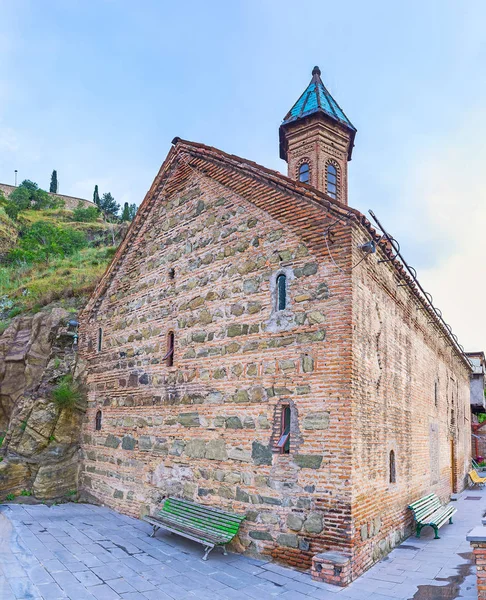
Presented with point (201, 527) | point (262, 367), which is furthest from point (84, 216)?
point (201, 527)

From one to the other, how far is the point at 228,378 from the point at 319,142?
856cm

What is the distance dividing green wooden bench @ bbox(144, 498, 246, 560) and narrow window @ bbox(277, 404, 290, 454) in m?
1.29

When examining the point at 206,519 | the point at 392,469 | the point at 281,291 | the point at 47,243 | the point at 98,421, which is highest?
the point at 47,243

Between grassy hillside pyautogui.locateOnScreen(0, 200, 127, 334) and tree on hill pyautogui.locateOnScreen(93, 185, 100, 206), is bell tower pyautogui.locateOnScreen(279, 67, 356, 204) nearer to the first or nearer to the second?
grassy hillside pyautogui.locateOnScreen(0, 200, 127, 334)

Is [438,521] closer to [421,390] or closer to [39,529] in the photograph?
[421,390]

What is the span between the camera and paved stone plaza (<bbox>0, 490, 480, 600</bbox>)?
232 inches

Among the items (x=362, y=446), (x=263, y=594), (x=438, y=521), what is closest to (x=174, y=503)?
(x=263, y=594)

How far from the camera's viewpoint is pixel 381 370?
8055mm

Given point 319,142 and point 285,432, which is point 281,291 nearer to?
point 285,432

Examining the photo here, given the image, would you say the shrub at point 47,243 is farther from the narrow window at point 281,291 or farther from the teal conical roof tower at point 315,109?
the narrow window at point 281,291

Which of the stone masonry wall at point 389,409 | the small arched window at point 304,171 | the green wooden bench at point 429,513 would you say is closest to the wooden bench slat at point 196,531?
the stone masonry wall at point 389,409

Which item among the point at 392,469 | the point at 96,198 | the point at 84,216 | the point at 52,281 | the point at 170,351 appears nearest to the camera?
the point at 392,469

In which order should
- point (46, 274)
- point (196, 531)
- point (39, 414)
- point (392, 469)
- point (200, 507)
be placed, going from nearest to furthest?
point (196, 531) < point (200, 507) < point (392, 469) < point (39, 414) < point (46, 274)

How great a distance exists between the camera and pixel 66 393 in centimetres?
1141
